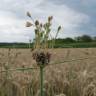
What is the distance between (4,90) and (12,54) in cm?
51

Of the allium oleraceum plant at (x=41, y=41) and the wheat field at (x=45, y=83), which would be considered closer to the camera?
the allium oleraceum plant at (x=41, y=41)

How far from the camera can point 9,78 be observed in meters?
3.54

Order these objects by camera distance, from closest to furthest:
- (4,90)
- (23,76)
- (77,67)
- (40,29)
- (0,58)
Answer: (40,29) → (4,90) → (23,76) → (0,58) → (77,67)

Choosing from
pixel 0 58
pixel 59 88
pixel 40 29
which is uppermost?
pixel 40 29

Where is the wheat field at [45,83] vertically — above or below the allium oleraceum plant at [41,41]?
below

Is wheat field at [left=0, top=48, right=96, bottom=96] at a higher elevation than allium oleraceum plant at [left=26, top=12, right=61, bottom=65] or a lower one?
lower

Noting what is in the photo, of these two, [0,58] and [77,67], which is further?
[77,67]

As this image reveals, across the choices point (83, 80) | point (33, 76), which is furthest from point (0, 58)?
point (83, 80)

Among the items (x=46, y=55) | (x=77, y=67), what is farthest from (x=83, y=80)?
(x=46, y=55)

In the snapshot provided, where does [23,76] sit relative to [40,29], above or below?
below

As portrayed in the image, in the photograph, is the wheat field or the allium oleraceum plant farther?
the wheat field

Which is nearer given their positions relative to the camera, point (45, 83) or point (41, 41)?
point (41, 41)

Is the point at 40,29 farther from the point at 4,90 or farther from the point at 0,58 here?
the point at 0,58

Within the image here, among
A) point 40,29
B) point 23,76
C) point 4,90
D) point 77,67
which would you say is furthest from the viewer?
point 77,67
